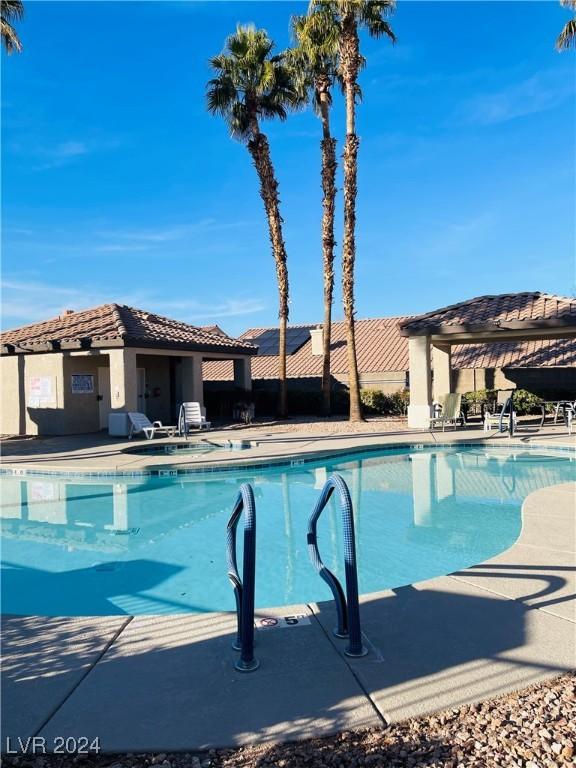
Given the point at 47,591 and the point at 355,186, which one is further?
the point at 355,186

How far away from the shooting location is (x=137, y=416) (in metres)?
18.5

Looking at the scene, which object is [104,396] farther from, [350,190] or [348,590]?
[348,590]

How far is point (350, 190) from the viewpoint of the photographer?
69.6ft

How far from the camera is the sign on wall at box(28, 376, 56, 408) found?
65.9 ft

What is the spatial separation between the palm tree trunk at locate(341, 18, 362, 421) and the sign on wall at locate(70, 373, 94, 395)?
930 cm

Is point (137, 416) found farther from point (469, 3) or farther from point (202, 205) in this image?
point (469, 3)

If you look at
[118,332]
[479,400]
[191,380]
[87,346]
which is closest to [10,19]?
[118,332]

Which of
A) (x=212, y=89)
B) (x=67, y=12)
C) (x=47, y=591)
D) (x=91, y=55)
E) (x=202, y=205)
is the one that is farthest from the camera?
(x=202, y=205)

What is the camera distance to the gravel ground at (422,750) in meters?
2.67

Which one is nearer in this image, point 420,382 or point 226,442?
point 226,442

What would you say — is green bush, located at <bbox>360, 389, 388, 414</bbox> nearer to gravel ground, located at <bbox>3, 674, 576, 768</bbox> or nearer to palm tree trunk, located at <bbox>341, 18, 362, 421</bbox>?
palm tree trunk, located at <bbox>341, 18, 362, 421</bbox>

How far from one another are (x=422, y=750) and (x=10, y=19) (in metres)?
22.8

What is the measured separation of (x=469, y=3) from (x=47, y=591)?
1519cm

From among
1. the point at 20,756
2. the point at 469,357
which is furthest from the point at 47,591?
the point at 469,357
